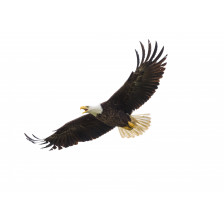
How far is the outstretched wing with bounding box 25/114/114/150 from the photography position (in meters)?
12.3

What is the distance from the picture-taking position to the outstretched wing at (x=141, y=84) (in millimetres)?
11183

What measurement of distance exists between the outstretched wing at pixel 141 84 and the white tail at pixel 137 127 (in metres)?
0.45

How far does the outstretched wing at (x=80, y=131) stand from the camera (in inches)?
485

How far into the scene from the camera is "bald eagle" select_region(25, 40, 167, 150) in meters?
11.2

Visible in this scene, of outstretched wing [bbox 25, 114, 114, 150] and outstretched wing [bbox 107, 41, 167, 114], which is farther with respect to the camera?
outstretched wing [bbox 25, 114, 114, 150]

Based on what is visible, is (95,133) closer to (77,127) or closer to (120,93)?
(77,127)

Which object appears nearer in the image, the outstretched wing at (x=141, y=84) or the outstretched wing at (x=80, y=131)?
the outstretched wing at (x=141, y=84)

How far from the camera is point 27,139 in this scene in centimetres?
1241

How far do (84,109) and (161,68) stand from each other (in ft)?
5.31

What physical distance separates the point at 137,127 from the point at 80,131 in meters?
1.15

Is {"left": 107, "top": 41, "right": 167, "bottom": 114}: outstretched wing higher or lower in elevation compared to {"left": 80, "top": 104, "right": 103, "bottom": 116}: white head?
higher

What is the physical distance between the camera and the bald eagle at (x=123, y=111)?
36.8ft

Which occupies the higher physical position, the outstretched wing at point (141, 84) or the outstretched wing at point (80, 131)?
the outstretched wing at point (141, 84)

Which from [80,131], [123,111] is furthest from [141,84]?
[80,131]
